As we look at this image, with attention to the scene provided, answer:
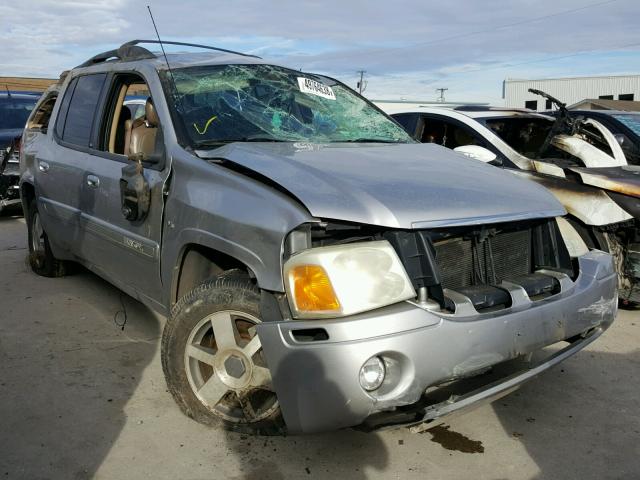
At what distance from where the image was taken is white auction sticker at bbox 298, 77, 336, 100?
4316 millimetres

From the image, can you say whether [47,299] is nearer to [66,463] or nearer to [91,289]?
[91,289]

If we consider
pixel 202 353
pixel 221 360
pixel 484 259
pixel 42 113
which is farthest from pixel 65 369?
pixel 42 113

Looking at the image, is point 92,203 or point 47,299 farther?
point 47,299

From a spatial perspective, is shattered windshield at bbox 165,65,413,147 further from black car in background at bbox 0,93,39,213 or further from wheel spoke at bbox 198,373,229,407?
black car in background at bbox 0,93,39,213

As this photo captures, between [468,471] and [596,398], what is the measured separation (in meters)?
1.19

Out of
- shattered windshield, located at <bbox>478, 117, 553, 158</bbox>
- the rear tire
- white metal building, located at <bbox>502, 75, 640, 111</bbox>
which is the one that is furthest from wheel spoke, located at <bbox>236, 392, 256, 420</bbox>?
white metal building, located at <bbox>502, 75, 640, 111</bbox>

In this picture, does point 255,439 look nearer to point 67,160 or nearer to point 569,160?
point 67,160

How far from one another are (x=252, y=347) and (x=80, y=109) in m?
2.77

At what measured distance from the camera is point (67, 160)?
4.65m

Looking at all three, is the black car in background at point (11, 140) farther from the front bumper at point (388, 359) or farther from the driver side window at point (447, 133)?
the front bumper at point (388, 359)

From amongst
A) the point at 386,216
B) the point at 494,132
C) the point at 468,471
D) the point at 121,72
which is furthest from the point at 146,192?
the point at 494,132

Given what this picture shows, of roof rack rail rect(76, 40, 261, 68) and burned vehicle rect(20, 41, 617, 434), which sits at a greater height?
roof rack rail rect(76, 40, 261, 68)

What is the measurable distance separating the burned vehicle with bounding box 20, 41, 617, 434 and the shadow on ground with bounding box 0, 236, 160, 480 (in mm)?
503

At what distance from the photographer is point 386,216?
8.76ft
